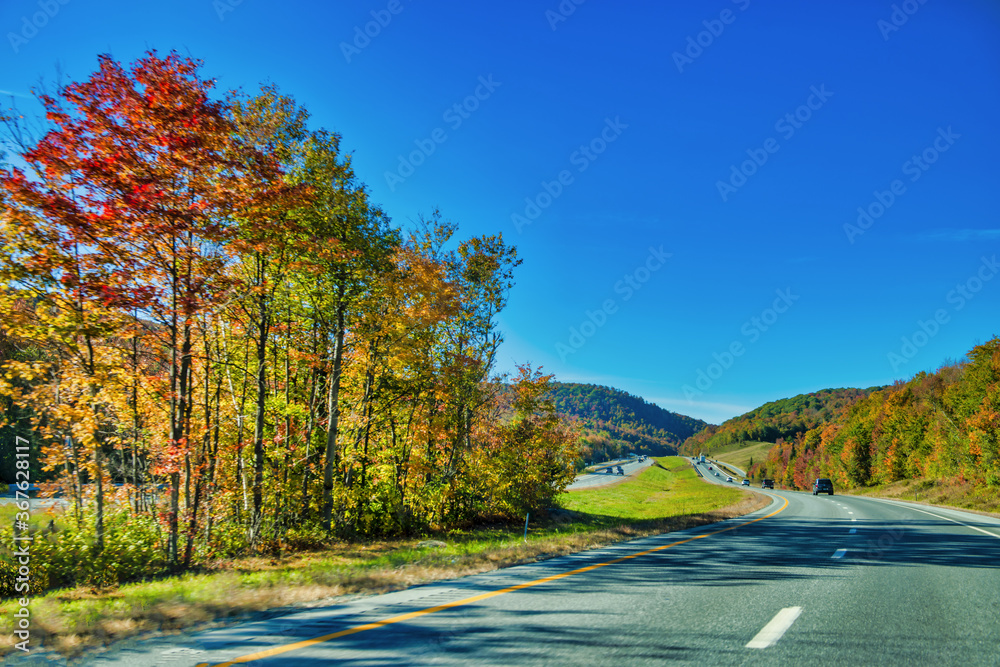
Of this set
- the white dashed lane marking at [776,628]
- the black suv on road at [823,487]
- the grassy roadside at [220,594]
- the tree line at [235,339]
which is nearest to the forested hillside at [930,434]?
the black suv on road at [823,487]

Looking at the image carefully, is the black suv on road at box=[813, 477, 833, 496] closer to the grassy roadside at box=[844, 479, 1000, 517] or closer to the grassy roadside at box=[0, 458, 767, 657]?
the grassy roadside at box=[844, 479, 1000, 517]

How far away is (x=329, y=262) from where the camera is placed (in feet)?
47.8

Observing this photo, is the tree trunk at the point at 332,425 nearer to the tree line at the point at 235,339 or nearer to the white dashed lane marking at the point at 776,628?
the tree line at the point at 235,339

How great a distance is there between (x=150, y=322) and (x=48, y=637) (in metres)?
7.72

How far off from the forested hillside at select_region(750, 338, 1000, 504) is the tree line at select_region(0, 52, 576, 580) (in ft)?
120

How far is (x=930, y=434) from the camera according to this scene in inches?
2056

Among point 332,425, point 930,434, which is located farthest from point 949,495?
point 332,425

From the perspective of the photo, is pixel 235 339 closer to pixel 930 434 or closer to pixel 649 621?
pixel 649 621

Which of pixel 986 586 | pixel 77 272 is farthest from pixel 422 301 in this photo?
pixel 986 586

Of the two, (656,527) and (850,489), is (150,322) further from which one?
(850,489)

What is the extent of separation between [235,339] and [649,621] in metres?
14.1

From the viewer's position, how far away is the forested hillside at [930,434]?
1475 inches

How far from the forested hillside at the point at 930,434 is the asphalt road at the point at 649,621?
124 feet

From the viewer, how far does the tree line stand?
984cm
